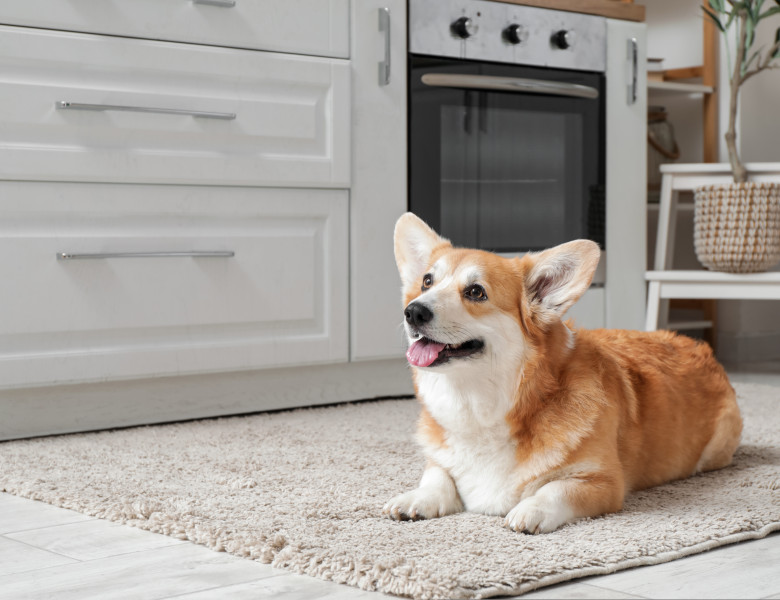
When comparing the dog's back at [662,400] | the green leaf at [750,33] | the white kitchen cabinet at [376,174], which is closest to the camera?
the dog's back at [662,400]

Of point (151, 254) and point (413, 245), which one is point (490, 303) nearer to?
point (413, 245)

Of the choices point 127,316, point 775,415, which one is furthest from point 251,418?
point 775,415

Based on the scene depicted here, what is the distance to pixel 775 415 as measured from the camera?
2.65 metres

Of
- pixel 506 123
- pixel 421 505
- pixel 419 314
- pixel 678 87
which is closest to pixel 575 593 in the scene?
pixel 421 505

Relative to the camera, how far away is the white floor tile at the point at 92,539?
1.47 m

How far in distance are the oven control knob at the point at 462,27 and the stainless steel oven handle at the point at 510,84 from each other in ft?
0.39

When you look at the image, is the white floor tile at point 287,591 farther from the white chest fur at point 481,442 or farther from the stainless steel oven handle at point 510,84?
the stainless steel oven handle at point 510,84

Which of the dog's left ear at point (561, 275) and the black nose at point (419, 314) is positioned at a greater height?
the dog's left ear at point (561, 275)

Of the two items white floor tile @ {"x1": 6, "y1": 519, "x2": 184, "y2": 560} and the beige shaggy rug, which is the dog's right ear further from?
white floor tile @ {"x1": 6, "y1": 519, "x2": 184, "y2": 560}

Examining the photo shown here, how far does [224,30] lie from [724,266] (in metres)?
1.83

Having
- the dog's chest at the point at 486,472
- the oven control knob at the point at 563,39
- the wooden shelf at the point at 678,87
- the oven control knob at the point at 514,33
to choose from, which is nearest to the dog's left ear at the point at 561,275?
the dog's chest at the point at 486,472

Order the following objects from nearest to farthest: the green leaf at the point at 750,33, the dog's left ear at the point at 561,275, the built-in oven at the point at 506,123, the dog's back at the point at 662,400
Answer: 1. the dog's left ear at the point at 561,275
2. the dog's back at the point at 662,400
3. the built-in oven at the point at 506,123
4. the green leaf at the point at 750,33

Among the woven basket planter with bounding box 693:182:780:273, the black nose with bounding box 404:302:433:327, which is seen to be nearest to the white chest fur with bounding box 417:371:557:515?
the black nose with bounding box 404:302:433:327

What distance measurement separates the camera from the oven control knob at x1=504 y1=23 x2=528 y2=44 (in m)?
3.11
